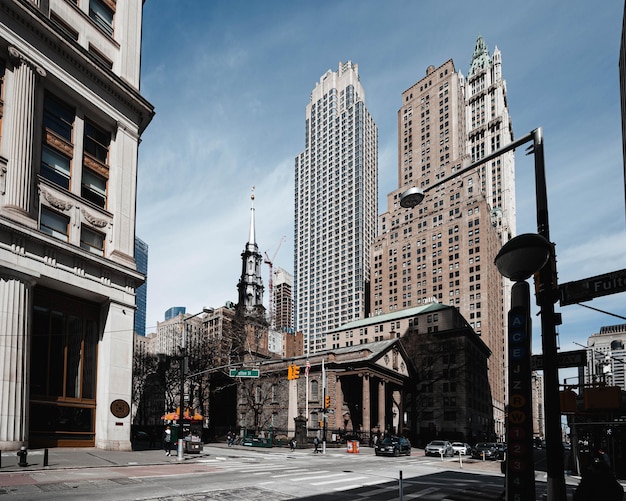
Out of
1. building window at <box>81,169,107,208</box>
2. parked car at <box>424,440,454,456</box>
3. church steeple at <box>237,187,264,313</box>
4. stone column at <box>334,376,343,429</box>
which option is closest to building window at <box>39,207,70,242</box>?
building window at <box>81,169,107,208</box>

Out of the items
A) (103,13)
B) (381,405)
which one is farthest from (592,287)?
(381,405)

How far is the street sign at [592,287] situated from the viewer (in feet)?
23.1

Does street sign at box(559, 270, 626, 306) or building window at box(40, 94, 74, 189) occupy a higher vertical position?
building window at box(40, 94, 74, 189)

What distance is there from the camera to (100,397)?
31.6 m

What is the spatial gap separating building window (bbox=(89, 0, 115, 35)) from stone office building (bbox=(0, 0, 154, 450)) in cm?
9

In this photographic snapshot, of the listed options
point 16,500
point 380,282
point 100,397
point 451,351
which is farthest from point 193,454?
point 380,282

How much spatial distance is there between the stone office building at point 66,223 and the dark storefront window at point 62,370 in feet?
0.20

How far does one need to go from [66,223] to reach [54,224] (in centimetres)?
81

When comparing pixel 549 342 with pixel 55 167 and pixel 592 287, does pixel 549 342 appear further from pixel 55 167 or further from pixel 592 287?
pixel 55 167

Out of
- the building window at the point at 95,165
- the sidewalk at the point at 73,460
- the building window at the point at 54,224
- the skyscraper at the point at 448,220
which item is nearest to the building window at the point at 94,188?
the building window at the point at 95,165

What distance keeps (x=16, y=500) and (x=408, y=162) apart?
6041 inches

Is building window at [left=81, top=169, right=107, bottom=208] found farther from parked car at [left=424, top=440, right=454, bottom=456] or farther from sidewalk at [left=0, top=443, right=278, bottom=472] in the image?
parked car at [left=424, top=440, right=454, bottom=456]

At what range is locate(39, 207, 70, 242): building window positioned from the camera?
29391mm

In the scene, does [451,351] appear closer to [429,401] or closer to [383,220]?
[429,401]
